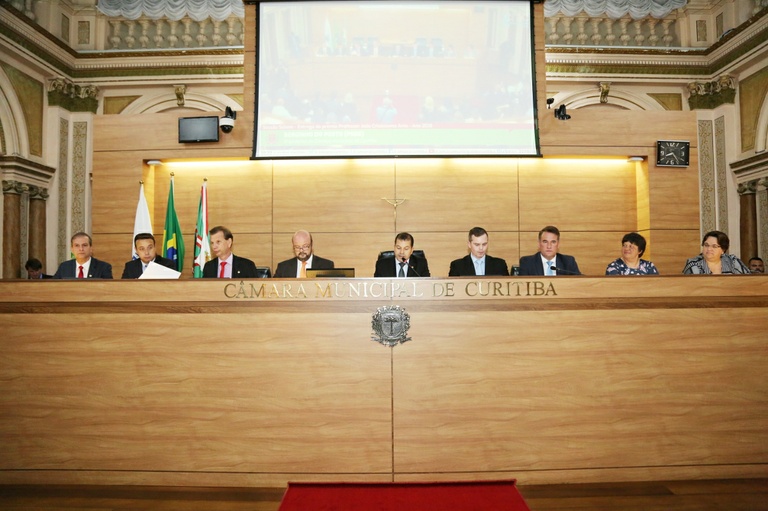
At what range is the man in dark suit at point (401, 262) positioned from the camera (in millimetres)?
3936

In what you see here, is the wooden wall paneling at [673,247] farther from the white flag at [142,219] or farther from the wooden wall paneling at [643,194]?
the white flag at [142,219]

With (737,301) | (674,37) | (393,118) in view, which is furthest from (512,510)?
(674,37)

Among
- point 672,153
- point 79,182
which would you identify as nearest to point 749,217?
point 672,153

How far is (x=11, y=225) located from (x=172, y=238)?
3843 millimetres

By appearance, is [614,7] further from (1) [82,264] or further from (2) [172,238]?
(1) [82,264]

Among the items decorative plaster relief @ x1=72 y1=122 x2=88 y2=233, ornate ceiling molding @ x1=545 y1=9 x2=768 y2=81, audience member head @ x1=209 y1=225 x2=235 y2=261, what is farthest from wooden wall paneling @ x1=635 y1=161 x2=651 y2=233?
decorative plaster relief @ x1=72 y1=122 x2=88 y2=233

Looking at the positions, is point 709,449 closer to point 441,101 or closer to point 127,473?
point 127,473

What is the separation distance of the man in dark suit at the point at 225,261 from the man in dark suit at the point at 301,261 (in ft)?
0.92

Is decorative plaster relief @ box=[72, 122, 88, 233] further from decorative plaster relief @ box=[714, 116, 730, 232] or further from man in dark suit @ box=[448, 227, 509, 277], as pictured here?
decorative plaster relief @ box=[714, 116, 730, 232]

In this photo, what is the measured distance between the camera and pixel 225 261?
4402mm

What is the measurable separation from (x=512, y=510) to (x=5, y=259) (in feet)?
26.5

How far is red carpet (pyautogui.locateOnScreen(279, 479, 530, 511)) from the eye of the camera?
170cm

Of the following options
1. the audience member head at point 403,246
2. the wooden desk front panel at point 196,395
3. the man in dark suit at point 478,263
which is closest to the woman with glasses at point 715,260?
the man in dark suit at point 478,263

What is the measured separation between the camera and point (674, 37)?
27.0ft
